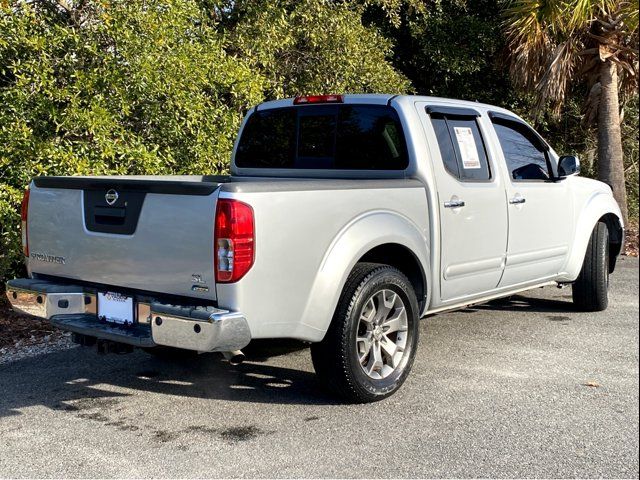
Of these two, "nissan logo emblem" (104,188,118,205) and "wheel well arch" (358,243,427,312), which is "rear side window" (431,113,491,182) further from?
"nissan logo emblem" (104,188,118,205)

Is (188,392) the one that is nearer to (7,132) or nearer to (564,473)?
(564,473)

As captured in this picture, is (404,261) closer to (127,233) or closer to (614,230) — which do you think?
(127,233)

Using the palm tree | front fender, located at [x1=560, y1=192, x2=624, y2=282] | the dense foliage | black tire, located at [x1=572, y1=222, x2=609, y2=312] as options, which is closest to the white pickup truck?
front fender, located at [x1=560, y1=192, x2=624, y2=282]

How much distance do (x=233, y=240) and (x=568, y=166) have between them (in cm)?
362

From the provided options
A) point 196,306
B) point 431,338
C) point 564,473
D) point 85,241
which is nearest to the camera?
point 564,473

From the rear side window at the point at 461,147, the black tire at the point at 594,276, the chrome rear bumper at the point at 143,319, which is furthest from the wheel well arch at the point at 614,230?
the chrome rear bumper at the point at 143,319

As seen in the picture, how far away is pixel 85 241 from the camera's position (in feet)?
15.1

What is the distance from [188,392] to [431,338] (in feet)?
7.35

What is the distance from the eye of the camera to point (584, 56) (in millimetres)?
13273

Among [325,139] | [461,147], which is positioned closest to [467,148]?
[461,147]

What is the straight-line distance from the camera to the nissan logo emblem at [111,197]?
4.45m

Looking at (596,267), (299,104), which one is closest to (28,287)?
(299,104)

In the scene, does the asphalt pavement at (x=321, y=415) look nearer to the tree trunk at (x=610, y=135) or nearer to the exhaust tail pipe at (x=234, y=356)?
the exhaust tail pipe at (x=234, y=356)

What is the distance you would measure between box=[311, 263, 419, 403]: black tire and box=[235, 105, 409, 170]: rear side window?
0.92 m
